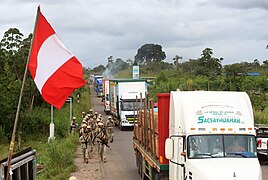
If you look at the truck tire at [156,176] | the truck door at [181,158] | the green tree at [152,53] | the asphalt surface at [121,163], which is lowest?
the asphalt surface at [121,163]

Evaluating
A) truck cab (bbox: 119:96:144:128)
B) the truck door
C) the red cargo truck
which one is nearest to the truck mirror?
the truck door

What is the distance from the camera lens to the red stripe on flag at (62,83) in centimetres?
901

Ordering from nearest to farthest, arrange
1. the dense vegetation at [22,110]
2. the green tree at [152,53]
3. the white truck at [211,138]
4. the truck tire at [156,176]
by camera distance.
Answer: the white truck at [211,138] < the truck tire at [156,176] < the dense vegetation at [22,110] < the green tree at [152,53]

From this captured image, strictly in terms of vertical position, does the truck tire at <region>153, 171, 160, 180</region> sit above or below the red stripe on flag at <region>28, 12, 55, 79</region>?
below

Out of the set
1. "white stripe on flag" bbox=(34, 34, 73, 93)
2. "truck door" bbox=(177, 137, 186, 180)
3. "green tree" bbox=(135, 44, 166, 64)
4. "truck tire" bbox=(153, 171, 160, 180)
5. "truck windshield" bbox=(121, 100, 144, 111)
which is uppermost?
"green tree" bbox=(135, 44, 166, 64)

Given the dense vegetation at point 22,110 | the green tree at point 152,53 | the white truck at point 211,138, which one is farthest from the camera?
the green tree at point 152,53

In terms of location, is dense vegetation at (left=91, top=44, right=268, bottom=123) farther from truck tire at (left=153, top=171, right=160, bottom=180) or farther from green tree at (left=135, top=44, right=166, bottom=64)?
green tree at (left=135, top=44, right=166, bottom=64)

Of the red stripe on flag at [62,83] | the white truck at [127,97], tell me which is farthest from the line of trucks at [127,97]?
the red stripe on flag at [62,83]

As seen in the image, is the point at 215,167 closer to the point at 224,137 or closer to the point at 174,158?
the point at 224,137

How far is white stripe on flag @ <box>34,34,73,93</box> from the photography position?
906 cm

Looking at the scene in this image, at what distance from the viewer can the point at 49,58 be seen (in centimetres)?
927

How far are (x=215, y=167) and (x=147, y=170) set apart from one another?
5.91m

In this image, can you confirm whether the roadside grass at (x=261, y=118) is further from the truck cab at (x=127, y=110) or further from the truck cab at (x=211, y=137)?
the truck cab at (x=211, y=137)

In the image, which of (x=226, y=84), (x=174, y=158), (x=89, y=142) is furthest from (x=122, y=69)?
(x=174, y=158)
